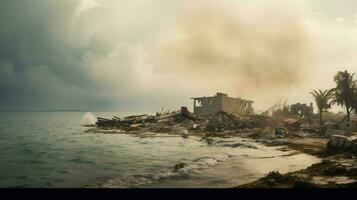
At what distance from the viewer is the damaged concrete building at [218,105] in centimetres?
5501

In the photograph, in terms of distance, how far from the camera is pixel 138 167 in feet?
58.8

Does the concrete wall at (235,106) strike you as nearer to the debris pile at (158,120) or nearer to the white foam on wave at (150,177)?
the debris pile at (158,120)

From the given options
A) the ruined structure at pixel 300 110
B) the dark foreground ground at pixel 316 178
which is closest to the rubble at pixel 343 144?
the dark foreground ground at pixel 316 178

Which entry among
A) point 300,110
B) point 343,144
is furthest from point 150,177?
point 300,110

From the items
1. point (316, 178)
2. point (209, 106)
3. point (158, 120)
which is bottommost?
point (316, 178)

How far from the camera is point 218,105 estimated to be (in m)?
55.2

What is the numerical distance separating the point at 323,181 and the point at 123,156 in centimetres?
1399

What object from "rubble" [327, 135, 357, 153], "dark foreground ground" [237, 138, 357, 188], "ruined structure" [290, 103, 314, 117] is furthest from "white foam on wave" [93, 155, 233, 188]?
"ruined structure" [290, 103, 314, 117]

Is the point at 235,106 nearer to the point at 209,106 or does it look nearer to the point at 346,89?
the point at 209,106

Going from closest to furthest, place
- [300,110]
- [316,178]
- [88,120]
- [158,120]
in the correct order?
1. [316,178]
2. [158,120]
3. [300,110]
4. [88,120]

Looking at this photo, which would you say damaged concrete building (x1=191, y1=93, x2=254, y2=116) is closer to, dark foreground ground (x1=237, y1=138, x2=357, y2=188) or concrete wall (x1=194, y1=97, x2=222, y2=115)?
concrete wall (x1=194, y1=97, x2=222, y2=115)

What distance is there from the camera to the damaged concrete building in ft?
180
